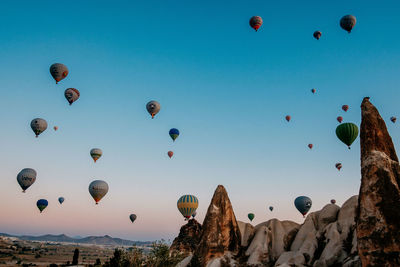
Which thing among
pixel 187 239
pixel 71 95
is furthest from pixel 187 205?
pixel 71 95

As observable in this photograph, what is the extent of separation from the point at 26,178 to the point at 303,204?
50.5m

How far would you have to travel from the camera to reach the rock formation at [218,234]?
50119mm

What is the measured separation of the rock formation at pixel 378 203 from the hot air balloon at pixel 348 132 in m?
12.5

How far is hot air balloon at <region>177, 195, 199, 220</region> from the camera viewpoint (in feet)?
200

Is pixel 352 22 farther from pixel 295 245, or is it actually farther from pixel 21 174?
pixel 21 174

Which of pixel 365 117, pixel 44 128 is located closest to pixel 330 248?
pixel 365 117

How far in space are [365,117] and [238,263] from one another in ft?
101

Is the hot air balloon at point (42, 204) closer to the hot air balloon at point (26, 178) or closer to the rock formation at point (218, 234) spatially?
the hot air balloon at point (26, 178)

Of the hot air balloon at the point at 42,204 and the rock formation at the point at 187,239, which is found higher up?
the hot air balloon at the point at 42,204

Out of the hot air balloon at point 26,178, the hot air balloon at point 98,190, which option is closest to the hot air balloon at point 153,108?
the hot air balloon at point 98,190

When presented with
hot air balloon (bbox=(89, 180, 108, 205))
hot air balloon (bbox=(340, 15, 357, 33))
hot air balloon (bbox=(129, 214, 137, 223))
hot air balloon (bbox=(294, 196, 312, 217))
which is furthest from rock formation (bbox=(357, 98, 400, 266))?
hot air balloon (bbox=(129, 214, 137, 223))

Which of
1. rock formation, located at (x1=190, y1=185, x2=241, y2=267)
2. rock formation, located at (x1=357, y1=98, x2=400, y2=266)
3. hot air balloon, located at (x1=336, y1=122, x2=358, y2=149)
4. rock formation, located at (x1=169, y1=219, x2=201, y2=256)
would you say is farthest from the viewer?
rock formation, located at (x1=169, y1=219, x2=201, y2=256)

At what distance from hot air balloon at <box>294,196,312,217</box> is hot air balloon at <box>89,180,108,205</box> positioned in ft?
116

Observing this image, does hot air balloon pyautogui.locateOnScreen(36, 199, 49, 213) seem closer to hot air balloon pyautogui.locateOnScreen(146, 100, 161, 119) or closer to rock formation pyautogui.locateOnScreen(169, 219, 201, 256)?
rock formation pyautogui.locateOnScreen(169, 219, 201, 256)
